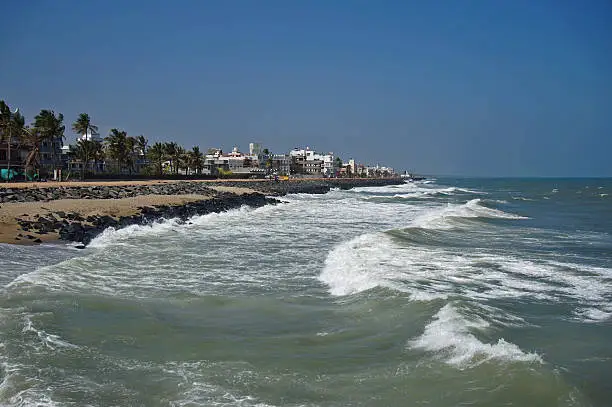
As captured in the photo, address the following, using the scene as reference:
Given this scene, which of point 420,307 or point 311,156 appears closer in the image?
point 420,307

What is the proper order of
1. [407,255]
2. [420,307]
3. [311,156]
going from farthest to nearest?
[311,156] → [407,255] → [420,307]

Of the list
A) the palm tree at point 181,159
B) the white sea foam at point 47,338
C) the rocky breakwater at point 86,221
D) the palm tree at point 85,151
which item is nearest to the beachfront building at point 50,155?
the palm tree at point 85,151

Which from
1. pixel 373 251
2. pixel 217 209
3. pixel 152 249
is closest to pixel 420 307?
pixel 373 251

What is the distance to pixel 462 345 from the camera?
7.04 meters

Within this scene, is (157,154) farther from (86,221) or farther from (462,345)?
(462,345)

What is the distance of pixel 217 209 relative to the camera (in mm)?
32594

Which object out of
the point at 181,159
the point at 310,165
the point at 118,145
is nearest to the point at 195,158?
the point at 181,159

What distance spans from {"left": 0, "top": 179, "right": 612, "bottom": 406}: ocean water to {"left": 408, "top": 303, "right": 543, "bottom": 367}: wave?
0.10 ft

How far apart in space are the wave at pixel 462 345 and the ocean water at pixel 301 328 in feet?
0.10

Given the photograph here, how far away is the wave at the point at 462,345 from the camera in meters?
6.59

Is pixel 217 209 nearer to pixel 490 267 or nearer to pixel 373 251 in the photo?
pixel 373 251

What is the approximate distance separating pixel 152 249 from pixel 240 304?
7.48m

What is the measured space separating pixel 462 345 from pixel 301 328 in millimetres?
2404

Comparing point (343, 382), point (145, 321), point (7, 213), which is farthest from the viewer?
point (7, 213)
